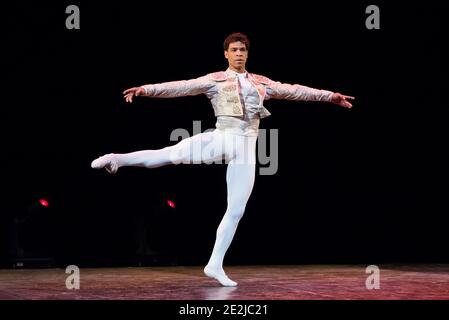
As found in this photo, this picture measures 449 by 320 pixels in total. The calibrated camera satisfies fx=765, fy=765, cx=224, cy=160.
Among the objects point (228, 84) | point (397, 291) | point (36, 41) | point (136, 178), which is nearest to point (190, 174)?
point (136, 178)

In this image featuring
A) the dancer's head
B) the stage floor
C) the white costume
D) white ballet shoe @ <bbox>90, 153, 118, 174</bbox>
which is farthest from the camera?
the dancer's head

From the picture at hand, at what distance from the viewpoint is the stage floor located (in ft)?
13.2

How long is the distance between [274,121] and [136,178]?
139 cm

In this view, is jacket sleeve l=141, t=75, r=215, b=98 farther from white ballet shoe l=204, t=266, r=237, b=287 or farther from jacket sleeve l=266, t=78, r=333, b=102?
white ballet shoe l=204, t=266, r=237, b=287

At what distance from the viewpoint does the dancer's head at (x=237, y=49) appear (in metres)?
4.75

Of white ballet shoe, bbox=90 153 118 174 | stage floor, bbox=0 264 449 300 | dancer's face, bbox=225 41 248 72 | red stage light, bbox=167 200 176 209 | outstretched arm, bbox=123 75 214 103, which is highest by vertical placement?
dancer's face, bbox=225 41 248 72

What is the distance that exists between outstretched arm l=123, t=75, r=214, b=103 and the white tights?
0.27 metres

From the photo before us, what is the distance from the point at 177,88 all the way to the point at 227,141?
0.44m

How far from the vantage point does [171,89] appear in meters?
4.54

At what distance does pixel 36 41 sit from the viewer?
6410 mm

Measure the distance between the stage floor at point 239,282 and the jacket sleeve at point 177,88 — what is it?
1142mm

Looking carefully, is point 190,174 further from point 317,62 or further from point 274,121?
point 317,62

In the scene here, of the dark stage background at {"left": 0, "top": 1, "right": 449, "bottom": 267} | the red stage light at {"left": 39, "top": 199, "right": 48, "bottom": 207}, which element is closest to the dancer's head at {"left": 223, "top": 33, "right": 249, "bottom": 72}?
the dark stage background at {"left": 0, "top": 1, "right": 449, "bottom": 267}

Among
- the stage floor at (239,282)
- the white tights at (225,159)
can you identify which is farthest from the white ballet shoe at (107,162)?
the stage floor at (239,282)
